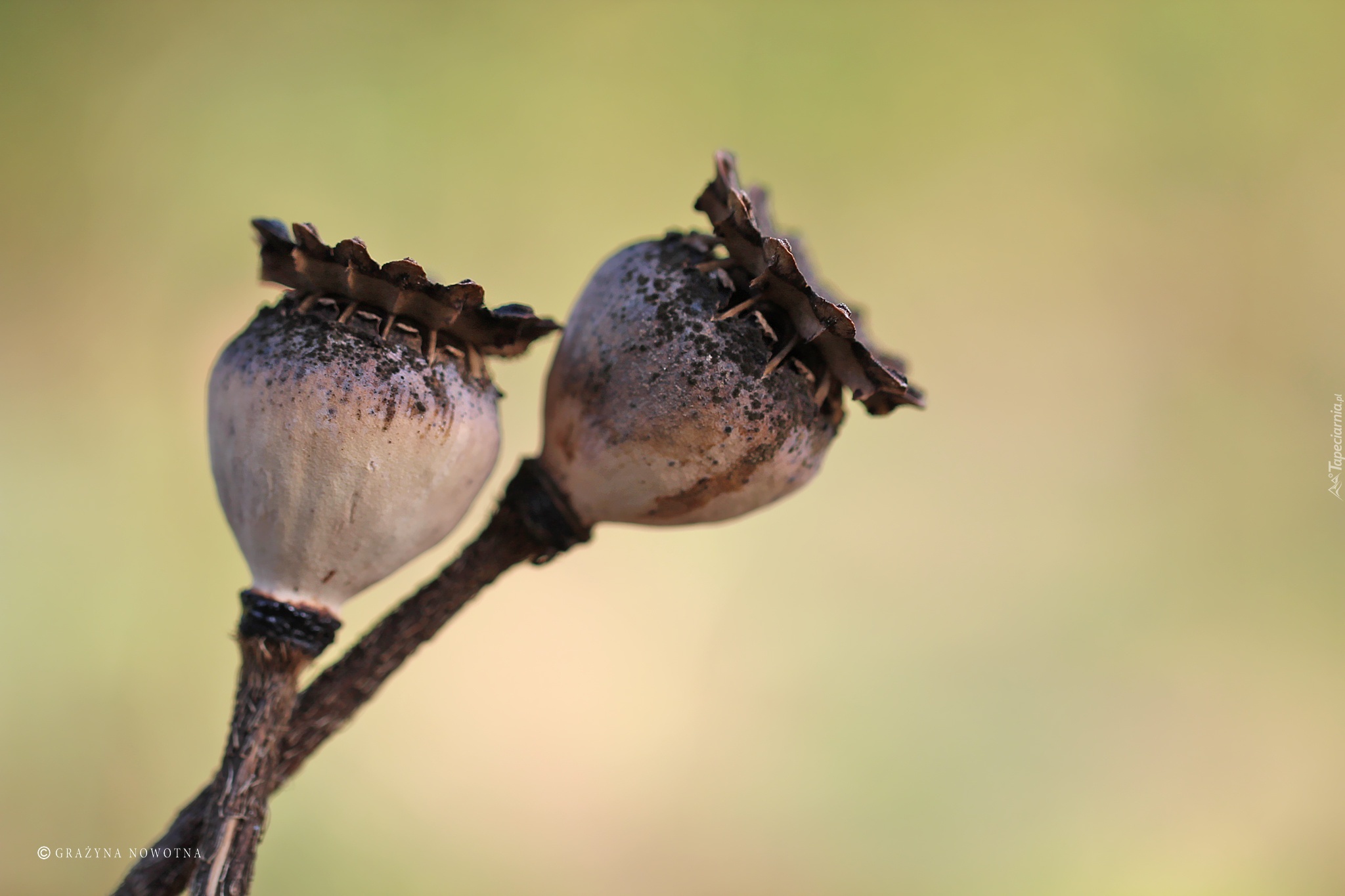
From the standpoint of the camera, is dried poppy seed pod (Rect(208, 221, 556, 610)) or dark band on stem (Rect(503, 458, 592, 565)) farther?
dark band on stem (Rect(503, 458, 592, 565))

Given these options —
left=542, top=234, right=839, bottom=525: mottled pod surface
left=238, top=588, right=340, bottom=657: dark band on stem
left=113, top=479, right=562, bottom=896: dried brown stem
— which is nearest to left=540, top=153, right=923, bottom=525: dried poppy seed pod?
left=542, top=234, right=839, bottom=525: mottled pod surface

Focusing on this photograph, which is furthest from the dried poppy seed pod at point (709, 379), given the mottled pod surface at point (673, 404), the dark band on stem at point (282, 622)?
the dark band on stem at point (282, 622)

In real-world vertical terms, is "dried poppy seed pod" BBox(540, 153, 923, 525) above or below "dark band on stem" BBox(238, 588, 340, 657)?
above

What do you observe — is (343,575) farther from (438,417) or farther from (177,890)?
(177,890)

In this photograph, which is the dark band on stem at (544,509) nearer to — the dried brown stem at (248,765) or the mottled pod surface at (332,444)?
the mottled pod surface at (332,444)

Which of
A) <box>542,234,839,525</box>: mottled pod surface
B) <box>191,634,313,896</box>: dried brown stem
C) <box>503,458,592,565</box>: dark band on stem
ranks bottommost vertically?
<box>191,634,313,896</box>: dried brown stem

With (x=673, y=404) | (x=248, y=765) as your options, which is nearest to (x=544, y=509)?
(x=673, y=404)

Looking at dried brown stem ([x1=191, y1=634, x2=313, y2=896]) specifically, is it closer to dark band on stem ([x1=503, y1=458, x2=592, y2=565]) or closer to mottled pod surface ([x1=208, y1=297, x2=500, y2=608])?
mottled pod surface ([x1=208, y1=297, x2=500, y2=608])
